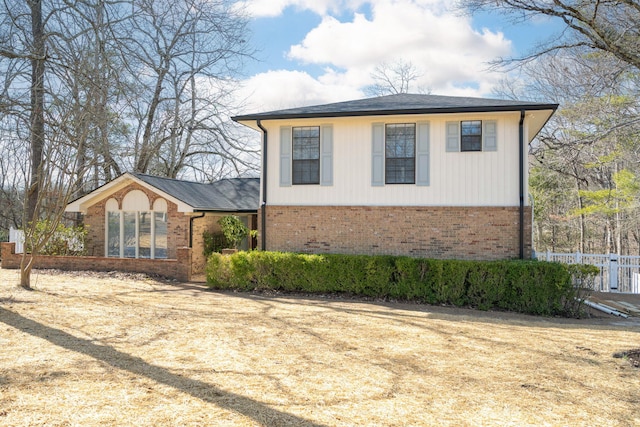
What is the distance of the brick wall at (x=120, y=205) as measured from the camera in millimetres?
15192

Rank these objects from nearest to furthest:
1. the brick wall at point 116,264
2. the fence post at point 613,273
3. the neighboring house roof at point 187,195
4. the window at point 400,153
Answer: the window at point 400,153
the brick wall at point 116,264
the fence post at point 613,273
the neighboring house roof at point 187,195

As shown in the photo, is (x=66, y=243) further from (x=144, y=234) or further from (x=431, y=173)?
(x=431, y=173)

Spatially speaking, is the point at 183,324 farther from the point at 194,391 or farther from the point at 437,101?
the point at 437,101

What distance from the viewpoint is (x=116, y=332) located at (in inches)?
276

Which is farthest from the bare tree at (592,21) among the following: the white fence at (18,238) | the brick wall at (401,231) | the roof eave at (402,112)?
the white fence at (18,238)

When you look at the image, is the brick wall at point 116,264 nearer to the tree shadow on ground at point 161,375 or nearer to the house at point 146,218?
the house at point 146,218

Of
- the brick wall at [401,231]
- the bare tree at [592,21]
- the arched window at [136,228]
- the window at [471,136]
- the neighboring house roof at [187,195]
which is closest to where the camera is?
the bare tree at [592,21]

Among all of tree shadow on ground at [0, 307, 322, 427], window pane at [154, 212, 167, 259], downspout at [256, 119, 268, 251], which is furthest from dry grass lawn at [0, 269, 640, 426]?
window pane at [154, 212, 167, 259]

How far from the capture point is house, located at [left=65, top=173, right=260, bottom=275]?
1521 cm

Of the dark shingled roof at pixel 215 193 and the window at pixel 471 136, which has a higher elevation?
the window at pixel 471 136

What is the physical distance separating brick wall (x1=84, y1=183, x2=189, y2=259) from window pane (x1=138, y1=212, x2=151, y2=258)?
0.55 metres

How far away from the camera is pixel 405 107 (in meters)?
12.4

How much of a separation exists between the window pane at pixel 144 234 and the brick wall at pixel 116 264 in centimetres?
141

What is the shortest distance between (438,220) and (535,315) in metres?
3.23
